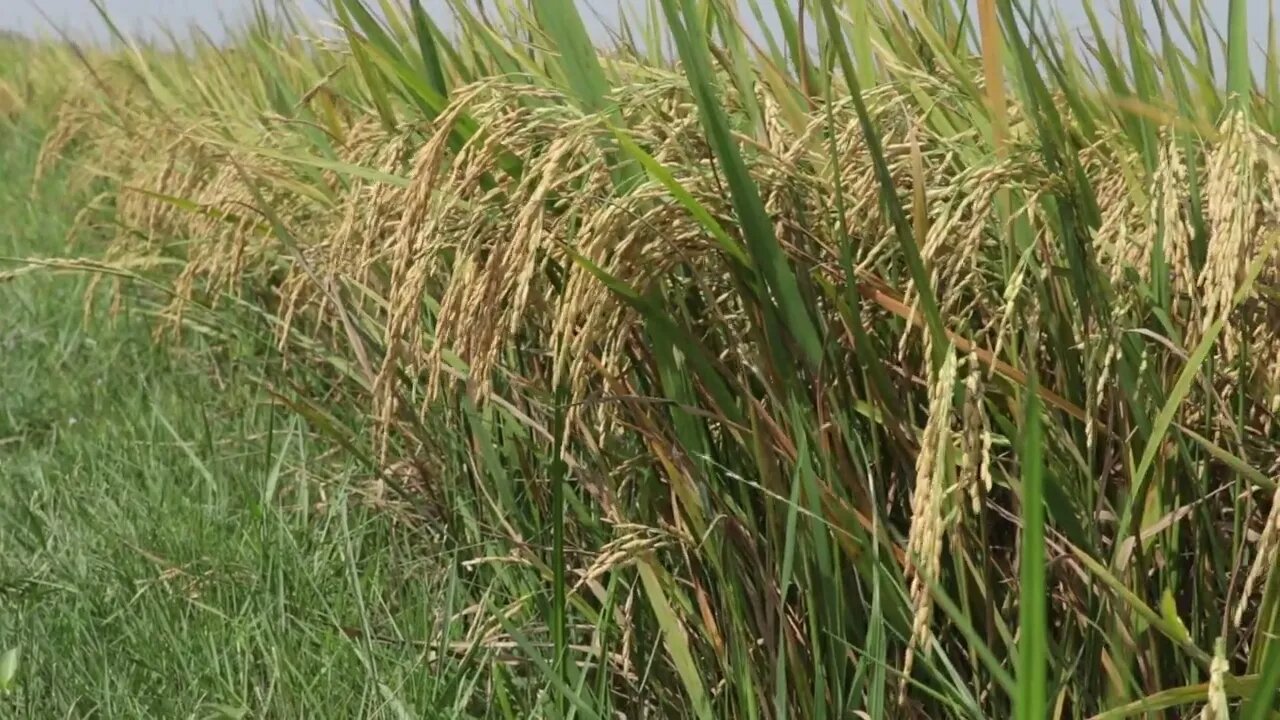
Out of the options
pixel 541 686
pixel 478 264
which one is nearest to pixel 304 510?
pixel 541 686

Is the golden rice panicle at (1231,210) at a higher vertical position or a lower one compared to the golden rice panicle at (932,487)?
higher

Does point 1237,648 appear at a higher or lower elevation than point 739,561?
lower

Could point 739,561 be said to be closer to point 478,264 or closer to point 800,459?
point 800,459

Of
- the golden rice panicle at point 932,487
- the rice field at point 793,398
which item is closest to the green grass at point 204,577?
the rice field at point 793,398

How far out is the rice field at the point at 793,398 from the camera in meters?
1.17

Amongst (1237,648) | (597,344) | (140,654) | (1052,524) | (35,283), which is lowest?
(1237,648)

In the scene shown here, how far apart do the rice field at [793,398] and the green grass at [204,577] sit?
1 cm

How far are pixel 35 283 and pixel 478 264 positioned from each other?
2.67 m

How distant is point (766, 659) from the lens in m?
1.43

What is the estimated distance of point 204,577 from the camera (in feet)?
5.85

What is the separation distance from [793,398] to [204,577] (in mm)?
919

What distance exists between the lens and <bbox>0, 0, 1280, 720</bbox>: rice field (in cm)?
117

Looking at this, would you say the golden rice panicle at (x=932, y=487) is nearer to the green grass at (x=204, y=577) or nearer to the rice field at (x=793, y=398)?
the rice field at (x=793, y=398)

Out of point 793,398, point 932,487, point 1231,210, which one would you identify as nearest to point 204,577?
point 793,398
